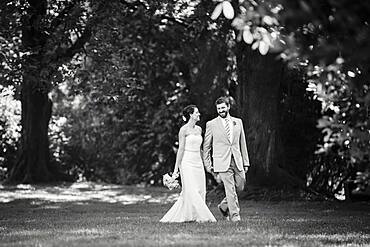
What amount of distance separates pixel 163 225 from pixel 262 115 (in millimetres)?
8230

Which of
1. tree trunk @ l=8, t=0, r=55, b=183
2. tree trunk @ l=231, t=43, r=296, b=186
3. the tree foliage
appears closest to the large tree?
tree trunk @ l=231, t=43, r=296, b=186

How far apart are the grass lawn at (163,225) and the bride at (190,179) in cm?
39

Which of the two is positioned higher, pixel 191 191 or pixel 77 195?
pixel 191 191

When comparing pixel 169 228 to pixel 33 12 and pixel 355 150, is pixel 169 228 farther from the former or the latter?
pixel 33 12

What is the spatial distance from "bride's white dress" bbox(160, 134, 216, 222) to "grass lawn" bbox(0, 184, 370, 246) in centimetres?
35

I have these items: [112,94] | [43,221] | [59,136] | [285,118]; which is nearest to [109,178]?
[59,136]

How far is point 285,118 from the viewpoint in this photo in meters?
24.1

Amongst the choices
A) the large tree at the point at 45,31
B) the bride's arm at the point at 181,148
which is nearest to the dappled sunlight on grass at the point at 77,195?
the large tree at the point at 45,31

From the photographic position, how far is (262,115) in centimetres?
2017

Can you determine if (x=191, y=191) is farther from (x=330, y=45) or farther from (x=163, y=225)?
(x=330, y=45)

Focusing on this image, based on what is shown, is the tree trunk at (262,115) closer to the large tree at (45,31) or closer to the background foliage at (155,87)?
the background foliage at (155,87)

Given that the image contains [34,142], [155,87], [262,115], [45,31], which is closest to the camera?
→ [262,115]

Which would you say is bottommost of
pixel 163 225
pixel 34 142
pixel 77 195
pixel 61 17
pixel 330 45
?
pixel 163 225

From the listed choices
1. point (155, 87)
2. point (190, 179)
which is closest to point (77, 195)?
point (155, 87)
